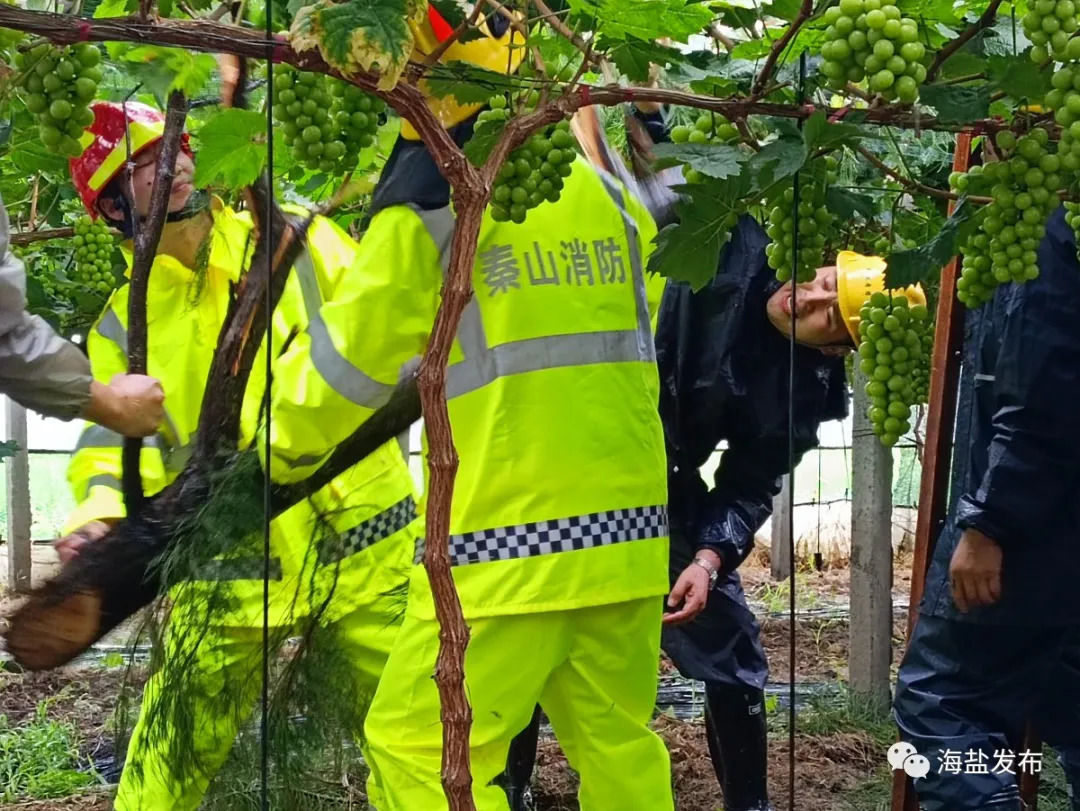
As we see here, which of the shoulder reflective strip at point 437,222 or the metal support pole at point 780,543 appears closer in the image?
the shoulder reflective strip at point 437,222

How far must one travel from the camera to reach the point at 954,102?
0.94 m

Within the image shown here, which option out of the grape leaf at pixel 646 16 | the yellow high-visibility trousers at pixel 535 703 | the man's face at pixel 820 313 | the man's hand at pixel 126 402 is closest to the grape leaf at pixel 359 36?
the grape leaf at pixel 646 16

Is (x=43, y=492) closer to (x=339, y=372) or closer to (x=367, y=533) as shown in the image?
(x=367, y=533)

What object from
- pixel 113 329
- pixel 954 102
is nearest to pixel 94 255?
pixel 113 329

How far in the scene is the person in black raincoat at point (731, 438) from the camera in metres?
1.90

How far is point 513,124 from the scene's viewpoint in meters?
0.90

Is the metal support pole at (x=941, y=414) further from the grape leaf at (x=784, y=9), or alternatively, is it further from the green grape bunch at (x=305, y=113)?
A: the green grape bunch at (x=305, y=113)

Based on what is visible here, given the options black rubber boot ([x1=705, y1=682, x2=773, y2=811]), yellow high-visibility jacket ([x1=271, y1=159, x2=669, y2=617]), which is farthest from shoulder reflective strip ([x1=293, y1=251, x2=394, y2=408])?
black rubber boot ([x1=705, y1=682, x2=773, y2=811])

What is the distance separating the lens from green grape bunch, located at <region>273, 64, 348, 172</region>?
3.30 ft

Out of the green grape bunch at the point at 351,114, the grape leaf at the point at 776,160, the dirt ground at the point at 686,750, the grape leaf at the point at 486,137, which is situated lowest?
the dirt ground at the point at 686,750

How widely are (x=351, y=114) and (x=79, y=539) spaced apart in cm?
89

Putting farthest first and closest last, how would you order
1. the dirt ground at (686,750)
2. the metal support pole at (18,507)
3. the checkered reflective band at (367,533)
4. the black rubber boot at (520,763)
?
1. the metal support pole at (18,507)
2. the dirt ground at (686,750)
3. the black rubber boot at (520,763)
4. the checkered reflective band at (367,533)

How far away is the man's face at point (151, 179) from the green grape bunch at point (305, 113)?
634 mm

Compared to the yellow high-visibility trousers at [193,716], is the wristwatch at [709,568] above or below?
above
